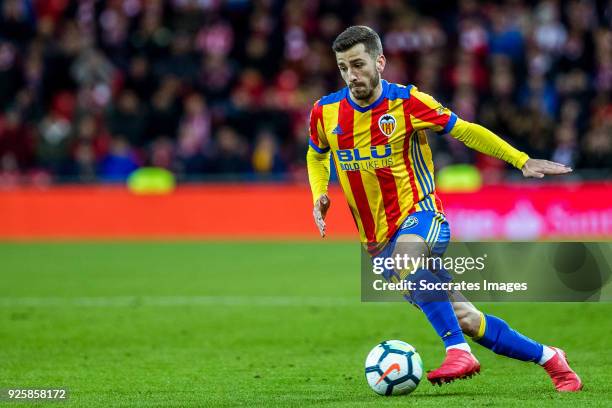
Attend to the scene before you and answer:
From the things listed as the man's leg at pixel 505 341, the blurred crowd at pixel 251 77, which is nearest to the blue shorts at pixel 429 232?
the man's leg at pixel 505 341

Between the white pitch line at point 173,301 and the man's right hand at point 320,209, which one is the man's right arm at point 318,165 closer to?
the man's right hand at point 320,209

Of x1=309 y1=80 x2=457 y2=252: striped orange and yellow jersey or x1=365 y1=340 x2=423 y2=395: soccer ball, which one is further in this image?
x1=309 y1=80 x2=457 y2=252: striped orange and yellow jersey

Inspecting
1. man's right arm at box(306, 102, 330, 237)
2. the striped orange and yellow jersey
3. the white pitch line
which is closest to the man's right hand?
man's right arm at box(306, 102, 330, 237)

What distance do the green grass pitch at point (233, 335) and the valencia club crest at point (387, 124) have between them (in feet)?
5.05

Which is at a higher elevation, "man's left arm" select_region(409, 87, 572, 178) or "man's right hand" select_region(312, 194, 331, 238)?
"man's left arm" select_region(409, 87, 572, 178)

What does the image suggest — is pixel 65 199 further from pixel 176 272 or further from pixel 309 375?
pixel 309 375

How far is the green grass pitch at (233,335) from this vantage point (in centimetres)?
688

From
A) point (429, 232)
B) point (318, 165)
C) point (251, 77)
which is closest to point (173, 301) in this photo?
point (318, 165)

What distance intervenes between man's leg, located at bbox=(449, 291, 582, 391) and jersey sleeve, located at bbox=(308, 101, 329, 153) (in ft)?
3.97

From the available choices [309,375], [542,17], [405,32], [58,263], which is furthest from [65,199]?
[309,375]

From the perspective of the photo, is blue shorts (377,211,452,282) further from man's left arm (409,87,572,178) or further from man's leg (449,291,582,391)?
man's left arm (409,87,572,178)

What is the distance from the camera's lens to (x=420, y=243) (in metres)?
6.57

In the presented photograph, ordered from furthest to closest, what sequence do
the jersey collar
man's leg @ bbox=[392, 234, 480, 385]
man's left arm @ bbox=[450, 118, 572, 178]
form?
the jersey collar → man's leg @ bbox=[392, 234, 480, 385] → man's left arm @ bbox=[450, 118, 572, 178]

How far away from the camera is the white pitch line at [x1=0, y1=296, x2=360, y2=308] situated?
38.9 feet
